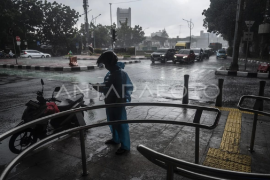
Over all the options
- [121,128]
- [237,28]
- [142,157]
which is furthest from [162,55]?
[142,157]

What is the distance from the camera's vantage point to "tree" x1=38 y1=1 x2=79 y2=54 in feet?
129

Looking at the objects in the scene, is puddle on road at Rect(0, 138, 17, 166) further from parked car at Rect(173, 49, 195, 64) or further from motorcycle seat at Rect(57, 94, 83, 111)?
parked car at Rect(173, 49, 195, 64)

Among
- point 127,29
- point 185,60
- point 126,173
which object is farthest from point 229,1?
point 127,29

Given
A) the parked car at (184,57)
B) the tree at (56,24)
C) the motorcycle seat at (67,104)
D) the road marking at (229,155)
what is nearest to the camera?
the road marking at (229,155)

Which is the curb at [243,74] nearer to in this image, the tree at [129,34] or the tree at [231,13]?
the tree at [231,13]

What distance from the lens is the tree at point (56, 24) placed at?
39438 millimetres

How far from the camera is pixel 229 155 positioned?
3072 mm

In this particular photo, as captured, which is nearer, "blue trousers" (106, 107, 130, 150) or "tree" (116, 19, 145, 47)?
"blue trousers" (106, 107, 130, 150)

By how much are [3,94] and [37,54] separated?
27.4 meters

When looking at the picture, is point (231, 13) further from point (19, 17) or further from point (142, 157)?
point (19, 17)

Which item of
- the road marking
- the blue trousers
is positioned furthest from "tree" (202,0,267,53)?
the blue trousers

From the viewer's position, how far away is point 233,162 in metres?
2.88

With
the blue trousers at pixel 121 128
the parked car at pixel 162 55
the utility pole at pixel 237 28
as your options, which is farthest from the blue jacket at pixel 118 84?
the parked car at pixel 162 55

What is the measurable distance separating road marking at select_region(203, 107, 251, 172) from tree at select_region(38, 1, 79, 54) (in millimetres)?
41354
